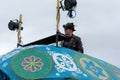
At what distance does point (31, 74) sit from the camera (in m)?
10.4

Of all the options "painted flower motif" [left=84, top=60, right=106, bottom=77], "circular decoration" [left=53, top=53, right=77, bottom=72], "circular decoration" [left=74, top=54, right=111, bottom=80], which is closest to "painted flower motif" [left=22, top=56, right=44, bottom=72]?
"circular decoration" [left=53, top=53, right=77, bottom=72]

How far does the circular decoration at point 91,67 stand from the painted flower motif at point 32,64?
0.85 metres

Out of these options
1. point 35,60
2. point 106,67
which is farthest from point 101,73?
point 35,60

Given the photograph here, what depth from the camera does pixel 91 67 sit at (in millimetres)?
11250

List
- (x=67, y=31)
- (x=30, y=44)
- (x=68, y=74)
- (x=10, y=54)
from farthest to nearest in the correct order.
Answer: (x=67, y=31)
(x=30, y=44)
(x=10, y=54)
(x=68, y=74)

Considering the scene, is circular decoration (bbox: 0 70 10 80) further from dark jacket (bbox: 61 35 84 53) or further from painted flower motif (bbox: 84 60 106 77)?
dark jacket (bbox: 61 35 84 53)

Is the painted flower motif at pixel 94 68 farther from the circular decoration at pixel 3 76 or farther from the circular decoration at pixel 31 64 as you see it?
the circular decoration at pixel 3 76

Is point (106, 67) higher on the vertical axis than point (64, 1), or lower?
lower

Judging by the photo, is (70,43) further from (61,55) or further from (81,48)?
(61,55)

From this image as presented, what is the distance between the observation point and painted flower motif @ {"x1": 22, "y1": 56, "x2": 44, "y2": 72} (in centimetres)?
1054

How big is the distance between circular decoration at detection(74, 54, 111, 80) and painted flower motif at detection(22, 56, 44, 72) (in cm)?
85

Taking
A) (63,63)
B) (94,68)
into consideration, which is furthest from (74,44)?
(63,63)

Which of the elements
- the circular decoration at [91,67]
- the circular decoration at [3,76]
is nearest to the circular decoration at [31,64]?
the circular decoration at [3,76]

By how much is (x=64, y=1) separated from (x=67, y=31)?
990mm
